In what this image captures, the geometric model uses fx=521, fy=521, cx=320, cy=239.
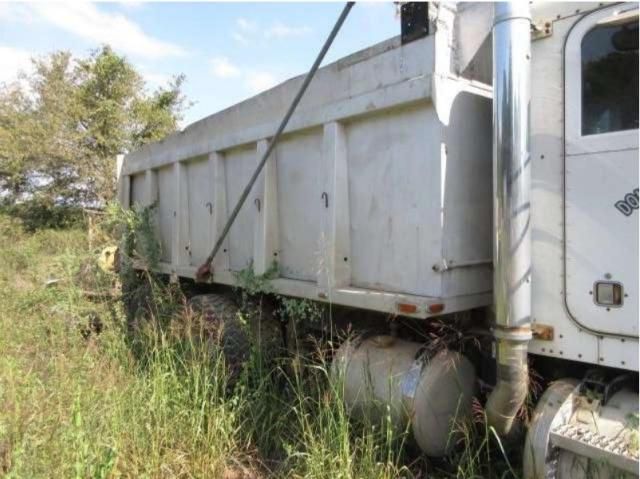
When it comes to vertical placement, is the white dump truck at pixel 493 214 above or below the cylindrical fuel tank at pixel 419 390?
above

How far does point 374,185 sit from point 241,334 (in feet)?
6.02

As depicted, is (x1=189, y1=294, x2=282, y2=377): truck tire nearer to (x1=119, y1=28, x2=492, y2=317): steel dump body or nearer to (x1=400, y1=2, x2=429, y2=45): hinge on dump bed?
(x1=119, y1=28, x2=492, y2=317): steel dump body

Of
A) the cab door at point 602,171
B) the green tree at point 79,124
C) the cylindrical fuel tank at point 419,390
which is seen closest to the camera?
the cab door at point 602,171

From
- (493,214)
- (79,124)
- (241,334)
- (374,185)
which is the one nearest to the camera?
(493,214)

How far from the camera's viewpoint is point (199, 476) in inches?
111

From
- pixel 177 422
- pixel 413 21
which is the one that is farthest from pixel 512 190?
pixel 177 422

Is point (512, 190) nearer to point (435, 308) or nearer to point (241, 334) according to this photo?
point (435, 308)

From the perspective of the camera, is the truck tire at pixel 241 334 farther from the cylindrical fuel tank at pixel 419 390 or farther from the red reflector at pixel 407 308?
the red reflector at pixel 407 308

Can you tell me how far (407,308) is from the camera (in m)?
2.77

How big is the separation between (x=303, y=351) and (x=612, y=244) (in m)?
2.34

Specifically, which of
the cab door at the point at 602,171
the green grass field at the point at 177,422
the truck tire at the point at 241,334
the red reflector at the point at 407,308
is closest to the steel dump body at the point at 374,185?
the red reflector at the point at 407,308

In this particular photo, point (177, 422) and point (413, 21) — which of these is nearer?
point (413, 21)

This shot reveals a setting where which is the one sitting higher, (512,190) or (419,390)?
(512,190)

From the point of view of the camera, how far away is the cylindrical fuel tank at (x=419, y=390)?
2857 millimetres
